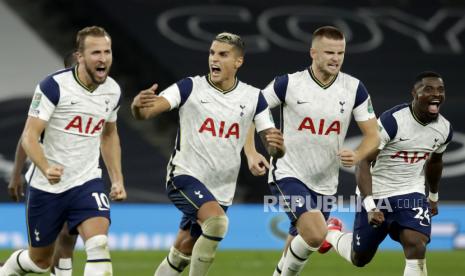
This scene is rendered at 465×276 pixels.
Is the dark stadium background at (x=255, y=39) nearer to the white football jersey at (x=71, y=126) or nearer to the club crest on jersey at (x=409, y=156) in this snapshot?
the club crest on jersey at (x=409, y=156)

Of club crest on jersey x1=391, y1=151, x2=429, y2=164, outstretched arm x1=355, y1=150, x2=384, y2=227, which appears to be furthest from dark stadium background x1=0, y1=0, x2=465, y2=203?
outstretched arm x1=355, y1=150, x2=384, y2=227

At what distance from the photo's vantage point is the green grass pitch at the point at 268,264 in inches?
517

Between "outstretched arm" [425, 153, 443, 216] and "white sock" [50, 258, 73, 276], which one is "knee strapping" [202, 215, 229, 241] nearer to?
"white sock" [50, 258, 73, 276]

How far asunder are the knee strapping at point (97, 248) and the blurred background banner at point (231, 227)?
7.43 meters

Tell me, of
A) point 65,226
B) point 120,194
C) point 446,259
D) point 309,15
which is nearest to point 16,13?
point 309,15

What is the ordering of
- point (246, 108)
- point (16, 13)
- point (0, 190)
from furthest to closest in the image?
point (16, 13), point (0, 190), point (246, 108)

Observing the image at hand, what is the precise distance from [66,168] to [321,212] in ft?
7.53

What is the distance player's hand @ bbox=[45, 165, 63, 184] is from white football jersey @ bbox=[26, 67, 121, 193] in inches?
24.3

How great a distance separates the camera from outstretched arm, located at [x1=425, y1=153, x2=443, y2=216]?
10391mm

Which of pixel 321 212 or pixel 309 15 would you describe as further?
pixel 309 15

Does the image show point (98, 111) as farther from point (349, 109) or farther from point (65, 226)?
point (349, 109)

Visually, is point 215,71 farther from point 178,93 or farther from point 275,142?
point 275,142

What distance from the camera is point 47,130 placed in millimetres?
8734

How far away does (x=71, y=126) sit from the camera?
341 inches
